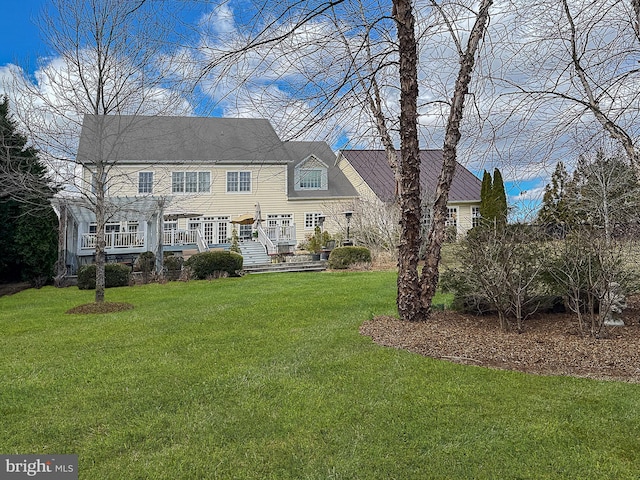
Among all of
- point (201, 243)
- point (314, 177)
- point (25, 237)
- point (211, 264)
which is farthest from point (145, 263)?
point (314, 177)

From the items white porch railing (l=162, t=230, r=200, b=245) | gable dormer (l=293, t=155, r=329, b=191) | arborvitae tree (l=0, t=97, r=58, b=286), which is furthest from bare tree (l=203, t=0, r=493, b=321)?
gable dormer (l=293, t=155, r=329, b=191)

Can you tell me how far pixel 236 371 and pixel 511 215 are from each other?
5454 millimetres

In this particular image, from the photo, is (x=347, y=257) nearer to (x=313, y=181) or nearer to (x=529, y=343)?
(x=313, y=181)

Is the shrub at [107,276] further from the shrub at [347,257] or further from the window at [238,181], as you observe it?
the window at [238,181]

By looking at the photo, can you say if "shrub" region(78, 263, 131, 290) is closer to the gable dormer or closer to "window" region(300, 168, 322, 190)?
the gable dormer

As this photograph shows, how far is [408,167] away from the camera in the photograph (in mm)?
6367

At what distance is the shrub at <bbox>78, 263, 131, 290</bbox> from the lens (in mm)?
13227

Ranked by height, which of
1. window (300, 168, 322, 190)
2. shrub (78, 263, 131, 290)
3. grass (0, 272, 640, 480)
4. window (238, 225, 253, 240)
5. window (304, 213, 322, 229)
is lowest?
grass (0, 272, 640, 480)

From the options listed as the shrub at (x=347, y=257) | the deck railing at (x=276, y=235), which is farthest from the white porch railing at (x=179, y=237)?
the shrub at (x=347, y=257)

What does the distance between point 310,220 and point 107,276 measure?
13.8 m

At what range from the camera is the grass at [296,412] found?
270cm

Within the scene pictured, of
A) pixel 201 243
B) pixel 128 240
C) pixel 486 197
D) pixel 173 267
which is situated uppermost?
pixel 486 197

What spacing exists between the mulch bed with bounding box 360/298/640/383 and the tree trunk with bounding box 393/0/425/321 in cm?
43

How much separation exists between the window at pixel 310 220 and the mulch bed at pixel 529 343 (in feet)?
61.4
